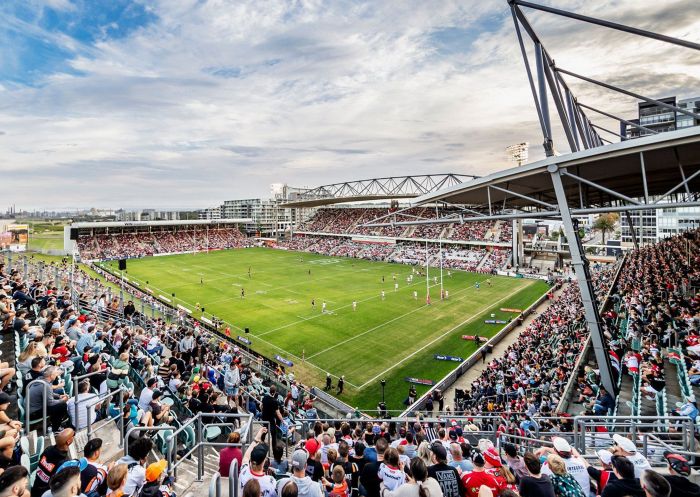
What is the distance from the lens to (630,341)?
1452cm

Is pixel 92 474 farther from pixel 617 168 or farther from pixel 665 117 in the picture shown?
pixel 665 117

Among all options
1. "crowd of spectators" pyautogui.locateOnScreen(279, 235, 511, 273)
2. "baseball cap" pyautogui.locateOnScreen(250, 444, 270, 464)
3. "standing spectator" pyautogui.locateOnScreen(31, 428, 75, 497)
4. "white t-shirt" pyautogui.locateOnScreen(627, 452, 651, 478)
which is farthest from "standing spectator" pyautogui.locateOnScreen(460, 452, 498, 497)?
"crowd of spectators" pyautogui.locateOnScreen(279, 235, 511, 273)

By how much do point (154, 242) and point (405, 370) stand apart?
74187 mm

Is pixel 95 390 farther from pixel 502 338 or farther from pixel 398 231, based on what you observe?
pixel 398 231

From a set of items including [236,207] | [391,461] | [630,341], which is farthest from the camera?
[236,207]

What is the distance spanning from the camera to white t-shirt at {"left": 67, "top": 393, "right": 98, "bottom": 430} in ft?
20.5

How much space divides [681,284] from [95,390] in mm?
23489

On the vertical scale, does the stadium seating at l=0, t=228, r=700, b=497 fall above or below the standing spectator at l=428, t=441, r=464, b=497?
below

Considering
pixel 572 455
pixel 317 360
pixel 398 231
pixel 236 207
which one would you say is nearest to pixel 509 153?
pixel 398 231

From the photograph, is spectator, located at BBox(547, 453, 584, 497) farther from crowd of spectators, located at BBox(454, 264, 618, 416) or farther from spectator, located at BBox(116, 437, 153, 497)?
crowd of spectators, located at BBox(454, 264, 618, 416)

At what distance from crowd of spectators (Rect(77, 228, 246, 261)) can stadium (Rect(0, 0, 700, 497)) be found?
25864 millimetres

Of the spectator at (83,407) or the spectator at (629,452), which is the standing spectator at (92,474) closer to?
the spectator at (83,407)

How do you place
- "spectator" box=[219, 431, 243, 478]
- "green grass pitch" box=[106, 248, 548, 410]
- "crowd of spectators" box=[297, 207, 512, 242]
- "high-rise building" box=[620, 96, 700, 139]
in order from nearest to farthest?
"spectator" box=[219, 431, 243, 478], "green grass pitch" box=[106, 248, 548, 410], "crowd of spectators" box=[297, 207, 512, 242], "high-rise building" box=[620, 96, 700, 139]

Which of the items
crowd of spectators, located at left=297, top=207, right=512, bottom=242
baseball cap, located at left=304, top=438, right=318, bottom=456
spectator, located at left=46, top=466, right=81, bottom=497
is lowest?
baseball cap, located at left=304, top=438, right=318, bottom=456
